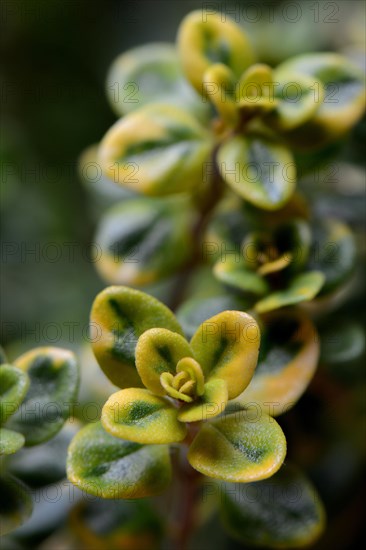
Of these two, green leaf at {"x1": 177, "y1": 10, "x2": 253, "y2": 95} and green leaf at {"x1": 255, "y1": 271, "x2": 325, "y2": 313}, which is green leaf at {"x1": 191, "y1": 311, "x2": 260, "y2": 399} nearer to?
green leaf at {"x1": 255, "y1": 271, "x2": 325, "y2": 313}

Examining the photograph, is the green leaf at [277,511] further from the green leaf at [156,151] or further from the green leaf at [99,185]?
the green leaf at [99,185]

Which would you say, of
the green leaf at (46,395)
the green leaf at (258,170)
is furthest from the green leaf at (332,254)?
the green leaf at (46,395)

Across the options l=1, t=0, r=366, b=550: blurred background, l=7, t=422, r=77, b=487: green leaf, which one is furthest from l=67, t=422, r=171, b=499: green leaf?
l=1, t=0, r=366, b=550: blurred background

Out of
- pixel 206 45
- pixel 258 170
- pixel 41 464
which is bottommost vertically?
pixel 41 464

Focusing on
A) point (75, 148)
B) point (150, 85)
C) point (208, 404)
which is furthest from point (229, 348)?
point (75, 148)

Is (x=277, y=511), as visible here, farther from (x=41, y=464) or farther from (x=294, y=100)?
(x=294, y=100)

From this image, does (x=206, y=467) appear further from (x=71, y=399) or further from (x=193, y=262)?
(x=193, y=262)
